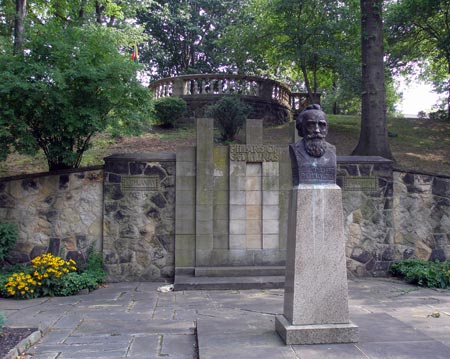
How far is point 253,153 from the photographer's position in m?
9.75

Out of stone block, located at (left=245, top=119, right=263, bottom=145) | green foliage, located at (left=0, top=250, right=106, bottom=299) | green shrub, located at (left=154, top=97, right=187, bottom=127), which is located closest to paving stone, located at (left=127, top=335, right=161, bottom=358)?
green foliage, located at (left=0, top=250, right=106, bottom=299)

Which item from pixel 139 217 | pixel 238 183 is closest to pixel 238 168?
pixel 238 183

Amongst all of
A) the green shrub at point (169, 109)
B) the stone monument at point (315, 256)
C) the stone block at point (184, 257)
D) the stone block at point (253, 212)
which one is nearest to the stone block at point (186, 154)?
the stone block at point (253, 212)

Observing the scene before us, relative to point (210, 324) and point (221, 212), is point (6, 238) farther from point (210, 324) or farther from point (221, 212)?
point (210, 324)

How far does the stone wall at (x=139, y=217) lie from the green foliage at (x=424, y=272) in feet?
16.4

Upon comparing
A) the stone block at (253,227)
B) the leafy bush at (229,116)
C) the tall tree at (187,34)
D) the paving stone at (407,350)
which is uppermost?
the tall tree at (187,34)

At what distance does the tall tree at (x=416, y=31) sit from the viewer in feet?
49.8

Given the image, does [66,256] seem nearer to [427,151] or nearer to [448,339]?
[448,339]

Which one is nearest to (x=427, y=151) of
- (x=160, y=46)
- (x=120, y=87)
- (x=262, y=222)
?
(x=262, y=222)

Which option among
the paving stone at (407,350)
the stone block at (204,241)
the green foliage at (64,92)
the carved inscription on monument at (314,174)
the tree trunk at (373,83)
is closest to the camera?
the paving stone at (407,350)

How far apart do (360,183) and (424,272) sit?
2318mm

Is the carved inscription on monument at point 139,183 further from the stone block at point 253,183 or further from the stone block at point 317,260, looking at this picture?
the stone block at point 317,260

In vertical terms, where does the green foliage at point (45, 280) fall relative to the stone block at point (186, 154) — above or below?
below

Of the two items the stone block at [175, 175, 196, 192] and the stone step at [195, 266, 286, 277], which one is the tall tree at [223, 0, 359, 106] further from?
the stone step at [195, 266, 286, 277]
